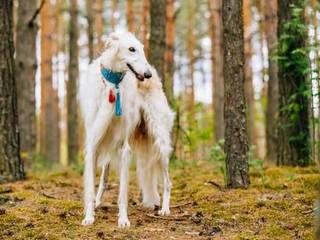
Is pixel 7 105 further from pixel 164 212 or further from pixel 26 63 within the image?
pixel 26 63

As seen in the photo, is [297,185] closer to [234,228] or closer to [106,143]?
[234,228]

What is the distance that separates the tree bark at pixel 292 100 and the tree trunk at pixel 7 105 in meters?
4.20

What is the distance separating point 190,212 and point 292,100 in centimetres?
314

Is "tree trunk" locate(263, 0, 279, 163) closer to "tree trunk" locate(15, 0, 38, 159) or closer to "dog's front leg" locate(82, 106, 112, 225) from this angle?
"tree trunk" locate(15, 0, 38, 159)

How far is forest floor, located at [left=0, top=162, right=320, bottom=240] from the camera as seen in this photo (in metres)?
4.71

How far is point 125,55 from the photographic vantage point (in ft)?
17.2

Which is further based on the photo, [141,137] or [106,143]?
[141,137]

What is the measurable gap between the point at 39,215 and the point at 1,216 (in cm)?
40

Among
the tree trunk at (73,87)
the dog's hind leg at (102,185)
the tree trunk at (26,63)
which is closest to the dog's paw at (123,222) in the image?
the dog's hind leg at (102,185)

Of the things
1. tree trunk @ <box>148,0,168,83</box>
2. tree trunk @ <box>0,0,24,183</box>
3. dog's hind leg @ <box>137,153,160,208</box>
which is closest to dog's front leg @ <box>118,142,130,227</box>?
dog's hind leg @ <box>137,153,160,208</box>

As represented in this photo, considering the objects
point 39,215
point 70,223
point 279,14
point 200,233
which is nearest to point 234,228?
point 200,233

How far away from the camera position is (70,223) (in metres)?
5.12

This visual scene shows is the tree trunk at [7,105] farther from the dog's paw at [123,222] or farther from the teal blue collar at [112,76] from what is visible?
the dog's paw at [123,222]

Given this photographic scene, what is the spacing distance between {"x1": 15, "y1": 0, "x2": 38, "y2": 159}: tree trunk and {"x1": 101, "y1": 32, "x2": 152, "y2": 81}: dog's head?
5765 millimetres
